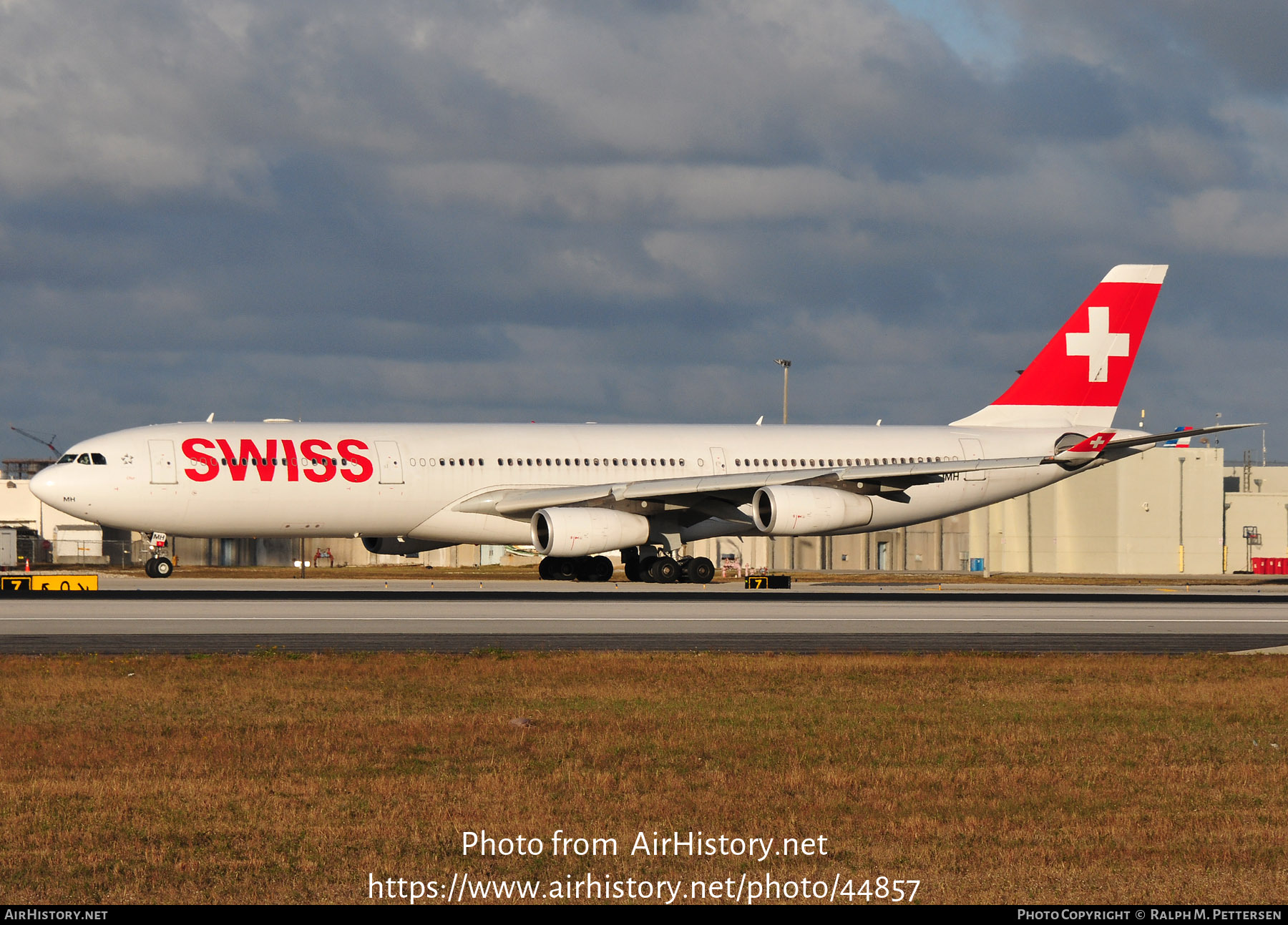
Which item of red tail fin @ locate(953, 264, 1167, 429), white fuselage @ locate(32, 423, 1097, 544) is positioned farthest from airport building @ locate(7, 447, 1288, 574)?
white fuselage @ locate(32, 423, 1097, 544)

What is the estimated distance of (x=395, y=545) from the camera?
47656 millimetres

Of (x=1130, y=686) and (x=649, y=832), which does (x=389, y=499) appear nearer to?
(x=1130, y=686)

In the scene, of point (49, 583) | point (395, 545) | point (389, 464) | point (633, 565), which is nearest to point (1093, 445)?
point (633, 565)

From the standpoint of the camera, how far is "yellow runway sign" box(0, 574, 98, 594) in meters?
39.7

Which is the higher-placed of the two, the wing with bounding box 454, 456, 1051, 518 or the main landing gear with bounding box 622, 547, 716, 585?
the wing with bounding box 454, 456, 1051, 518

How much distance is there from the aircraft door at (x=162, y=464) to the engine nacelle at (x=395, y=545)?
A: 6902mm

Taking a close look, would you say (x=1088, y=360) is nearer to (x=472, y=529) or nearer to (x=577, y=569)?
(x=577, y=569)

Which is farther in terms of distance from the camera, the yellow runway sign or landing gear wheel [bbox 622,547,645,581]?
landing gear wheel [bbox 622,547,645,581]

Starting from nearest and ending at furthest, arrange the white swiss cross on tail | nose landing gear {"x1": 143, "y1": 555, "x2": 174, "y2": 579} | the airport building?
nose landing gear {"x1": 143, "y1": 555, "x2": 174, "y2": 579} < the white swiss cross on tail < the airport building

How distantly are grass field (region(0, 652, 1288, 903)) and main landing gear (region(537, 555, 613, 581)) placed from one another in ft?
90.6

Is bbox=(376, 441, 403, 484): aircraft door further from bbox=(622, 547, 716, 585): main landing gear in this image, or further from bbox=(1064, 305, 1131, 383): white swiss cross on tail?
bbox=(1064, 305, 1131, 383): white swiss cross on tail

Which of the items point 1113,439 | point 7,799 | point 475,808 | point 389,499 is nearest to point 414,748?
point 475,808

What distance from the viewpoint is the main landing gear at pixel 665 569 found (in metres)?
46.2
